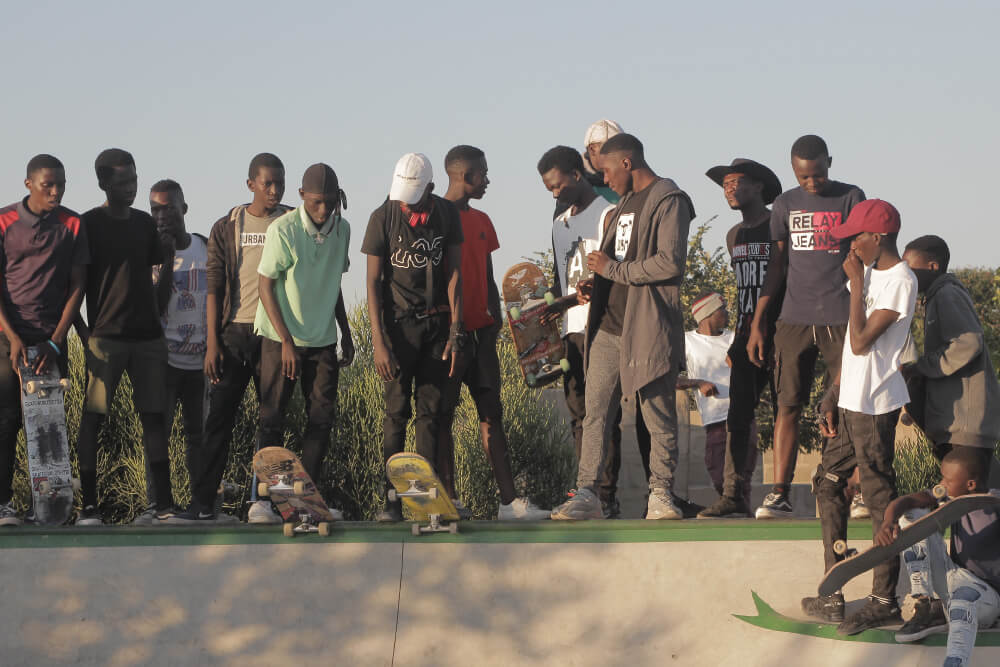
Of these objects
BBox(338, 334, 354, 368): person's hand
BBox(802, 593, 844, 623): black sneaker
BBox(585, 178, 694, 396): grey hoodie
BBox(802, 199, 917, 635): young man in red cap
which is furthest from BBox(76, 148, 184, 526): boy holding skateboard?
BBox(802, 199, 917, 635): young man in red cap

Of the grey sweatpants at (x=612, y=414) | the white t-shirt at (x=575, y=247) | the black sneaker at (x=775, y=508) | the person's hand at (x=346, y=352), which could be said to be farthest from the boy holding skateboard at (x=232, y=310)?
the black sneaker at (x=775, y=508)

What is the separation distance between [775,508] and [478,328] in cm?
211

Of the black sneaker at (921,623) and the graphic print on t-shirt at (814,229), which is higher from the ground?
the graphic print on t-shirt at (814,229)

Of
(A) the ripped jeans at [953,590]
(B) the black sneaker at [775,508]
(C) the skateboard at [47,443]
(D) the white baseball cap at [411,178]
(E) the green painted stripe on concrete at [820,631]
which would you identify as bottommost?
(E) the green painted stripe on concrete at [820,631]

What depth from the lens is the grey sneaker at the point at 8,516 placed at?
630 cm

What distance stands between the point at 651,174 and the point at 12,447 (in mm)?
4112

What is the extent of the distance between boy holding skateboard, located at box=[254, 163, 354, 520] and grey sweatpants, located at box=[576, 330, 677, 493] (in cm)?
154

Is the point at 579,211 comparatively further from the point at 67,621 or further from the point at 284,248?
the point at 67,621

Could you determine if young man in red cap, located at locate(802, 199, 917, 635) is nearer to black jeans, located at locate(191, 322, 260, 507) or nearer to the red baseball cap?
the red baseball cap

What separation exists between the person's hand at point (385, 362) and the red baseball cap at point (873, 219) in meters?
2.67

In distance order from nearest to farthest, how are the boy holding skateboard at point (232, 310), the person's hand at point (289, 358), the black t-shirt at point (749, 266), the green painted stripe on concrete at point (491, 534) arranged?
the green painted stripe on concrete at point (491, 534) → the person's hand at point (289, 358) → the boy holding skateboard at point (232, 310) → the black t-shirt at point (749, 266)

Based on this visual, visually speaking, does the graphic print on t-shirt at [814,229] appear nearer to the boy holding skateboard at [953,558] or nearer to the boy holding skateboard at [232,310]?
the boy holding skateboard at [953,558]

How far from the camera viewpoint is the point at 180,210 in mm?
7801

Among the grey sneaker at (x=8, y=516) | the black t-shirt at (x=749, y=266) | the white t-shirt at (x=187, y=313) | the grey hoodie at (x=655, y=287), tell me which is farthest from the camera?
the white t-shirt at (x=187, y=313)
